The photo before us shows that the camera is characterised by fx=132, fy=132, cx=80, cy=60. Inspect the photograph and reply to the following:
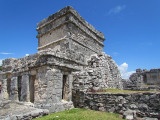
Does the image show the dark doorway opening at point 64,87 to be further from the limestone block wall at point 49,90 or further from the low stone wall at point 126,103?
the low stone wall at point 126,103

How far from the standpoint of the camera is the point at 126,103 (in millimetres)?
5934

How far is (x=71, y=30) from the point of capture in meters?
10.9

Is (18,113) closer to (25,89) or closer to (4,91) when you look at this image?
(25,89)

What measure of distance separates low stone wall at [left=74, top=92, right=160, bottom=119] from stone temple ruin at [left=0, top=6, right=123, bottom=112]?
86 centimetres

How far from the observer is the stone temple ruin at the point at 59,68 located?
265 inches

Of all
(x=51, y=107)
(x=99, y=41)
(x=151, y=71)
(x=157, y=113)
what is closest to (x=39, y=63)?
(x=51, y=107)

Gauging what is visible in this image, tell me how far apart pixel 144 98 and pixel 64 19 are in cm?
852

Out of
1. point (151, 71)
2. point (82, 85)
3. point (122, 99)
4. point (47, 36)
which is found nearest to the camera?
point (122, 99)

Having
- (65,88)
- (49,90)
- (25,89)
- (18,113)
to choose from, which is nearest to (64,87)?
(65,88)

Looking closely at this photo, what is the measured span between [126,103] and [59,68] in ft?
12.4

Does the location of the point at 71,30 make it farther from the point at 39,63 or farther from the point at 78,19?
the point at 39,63

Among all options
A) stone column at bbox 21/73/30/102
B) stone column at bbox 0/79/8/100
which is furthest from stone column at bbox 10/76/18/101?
stone column at bbox 0/79/8/100

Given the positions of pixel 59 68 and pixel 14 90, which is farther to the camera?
pixel 14 90

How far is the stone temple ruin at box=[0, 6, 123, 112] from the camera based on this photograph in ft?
22.1
